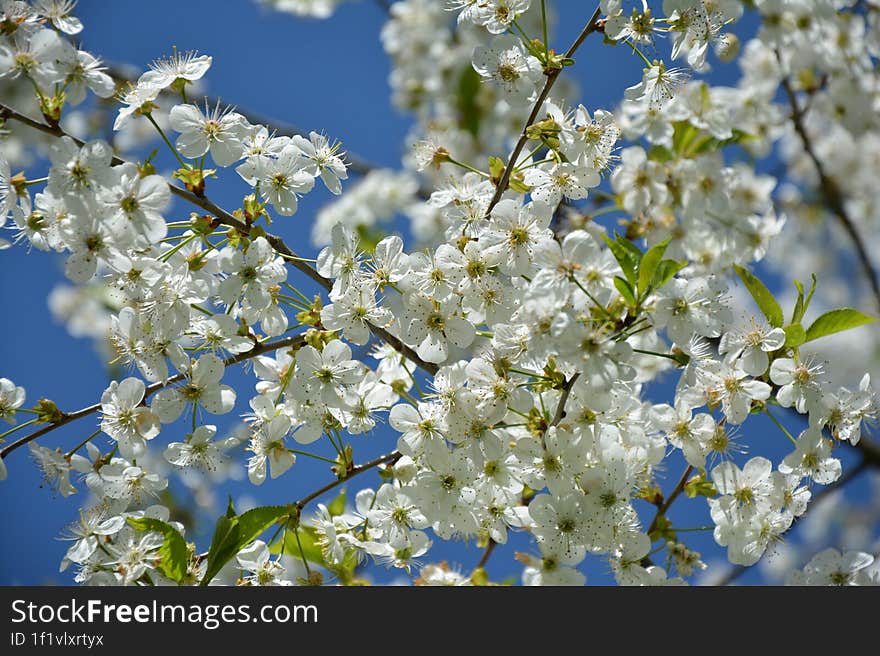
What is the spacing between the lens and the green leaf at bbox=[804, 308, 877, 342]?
212 cm

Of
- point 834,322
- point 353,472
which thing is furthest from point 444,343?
point 834,322

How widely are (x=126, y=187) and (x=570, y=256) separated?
99cm

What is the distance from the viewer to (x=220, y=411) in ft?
6.89

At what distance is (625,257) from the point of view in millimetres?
1840

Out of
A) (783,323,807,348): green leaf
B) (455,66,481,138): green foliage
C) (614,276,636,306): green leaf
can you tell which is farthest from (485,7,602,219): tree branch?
(455,66,481,138): green foliage

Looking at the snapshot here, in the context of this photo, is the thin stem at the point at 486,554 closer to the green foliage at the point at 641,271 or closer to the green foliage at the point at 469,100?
the green foliage at the point at 641,271

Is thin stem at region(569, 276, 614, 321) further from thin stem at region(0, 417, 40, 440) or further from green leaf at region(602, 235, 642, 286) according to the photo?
thin stem at region(0, 417, 40, 440)

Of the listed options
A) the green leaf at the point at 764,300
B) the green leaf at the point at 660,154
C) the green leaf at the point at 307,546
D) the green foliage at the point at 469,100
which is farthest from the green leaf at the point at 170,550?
the green foliage at the point at 469,100

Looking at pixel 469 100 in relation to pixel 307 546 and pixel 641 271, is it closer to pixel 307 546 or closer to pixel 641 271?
pixel 307 546

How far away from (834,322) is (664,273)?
2.06ft

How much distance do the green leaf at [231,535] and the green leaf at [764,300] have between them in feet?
4.51

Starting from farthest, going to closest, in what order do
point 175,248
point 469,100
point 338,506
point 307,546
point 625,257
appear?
point 469,100 → point 338,506 → point 307,546 → point 175,248 → point 625,257

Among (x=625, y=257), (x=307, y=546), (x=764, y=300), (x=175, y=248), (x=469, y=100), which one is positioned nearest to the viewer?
(x=625, y=257)
